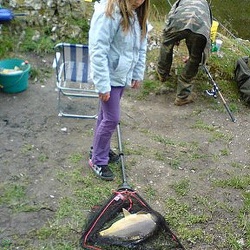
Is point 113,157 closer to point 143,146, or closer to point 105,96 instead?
point 143,146

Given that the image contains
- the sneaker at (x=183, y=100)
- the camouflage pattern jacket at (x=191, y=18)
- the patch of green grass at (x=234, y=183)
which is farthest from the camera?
the sneaker at (x=183, y=100)

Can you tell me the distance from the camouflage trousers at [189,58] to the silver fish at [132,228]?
2385 millimetres

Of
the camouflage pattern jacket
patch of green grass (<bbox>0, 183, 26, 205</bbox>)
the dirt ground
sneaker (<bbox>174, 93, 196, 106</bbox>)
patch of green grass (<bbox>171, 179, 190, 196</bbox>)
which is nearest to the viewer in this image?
patch of green grass (<bbox>0, 183, 26, 205</bbox>)

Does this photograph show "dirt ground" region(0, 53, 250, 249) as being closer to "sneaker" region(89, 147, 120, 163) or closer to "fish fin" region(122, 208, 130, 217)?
"sneaker" region(89, 147, 120, 163)

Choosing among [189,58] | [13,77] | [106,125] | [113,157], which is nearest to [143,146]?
[113,157]

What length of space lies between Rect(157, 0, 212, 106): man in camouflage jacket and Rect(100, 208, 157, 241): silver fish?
2.35 metres

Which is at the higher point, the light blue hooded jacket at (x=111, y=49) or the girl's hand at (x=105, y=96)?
the light blue hooded jacket at (x=111, y=49)

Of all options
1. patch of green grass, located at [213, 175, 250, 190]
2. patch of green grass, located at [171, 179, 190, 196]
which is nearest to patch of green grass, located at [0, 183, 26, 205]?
patch of green grass, located at [171, 179, 190, 196]

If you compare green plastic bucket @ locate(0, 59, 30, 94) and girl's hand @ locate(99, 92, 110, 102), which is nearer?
girl's hand @ locate(99, 92, 110, 102)

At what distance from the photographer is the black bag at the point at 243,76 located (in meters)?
5.43

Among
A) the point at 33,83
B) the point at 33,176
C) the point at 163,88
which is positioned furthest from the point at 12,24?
the point at 33,176

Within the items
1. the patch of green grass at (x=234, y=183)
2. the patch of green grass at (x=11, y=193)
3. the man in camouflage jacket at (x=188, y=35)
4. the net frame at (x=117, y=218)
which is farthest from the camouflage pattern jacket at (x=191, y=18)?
the patch of green grass at (x=11, y=193)

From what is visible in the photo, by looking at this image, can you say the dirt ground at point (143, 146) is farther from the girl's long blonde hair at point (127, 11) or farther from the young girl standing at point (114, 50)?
the girl's long blonde hair at point (127, 11)

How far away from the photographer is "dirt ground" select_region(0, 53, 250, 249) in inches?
138
